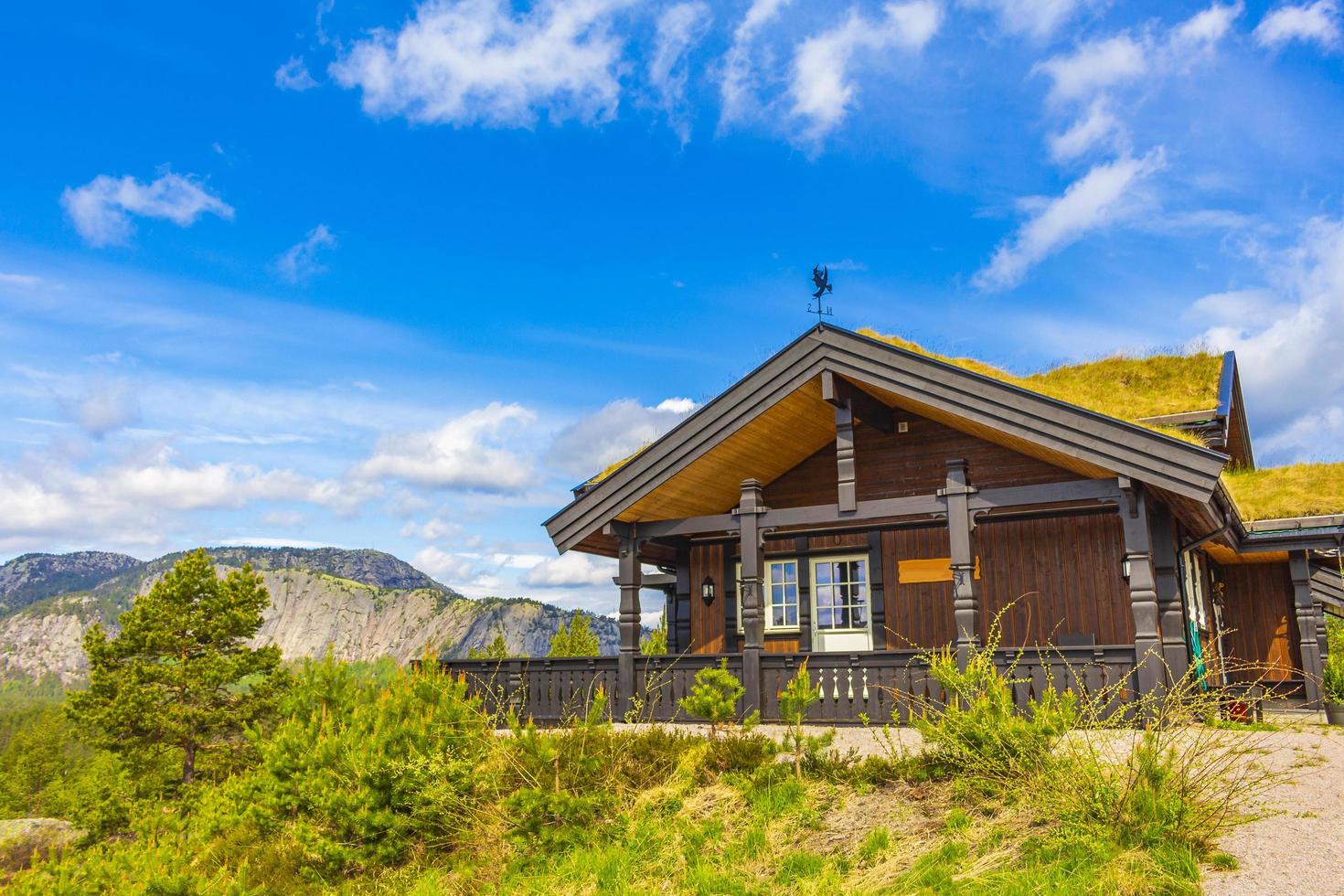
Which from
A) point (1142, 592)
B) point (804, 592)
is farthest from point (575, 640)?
point (1142, 592)

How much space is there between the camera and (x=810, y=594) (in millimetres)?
15859

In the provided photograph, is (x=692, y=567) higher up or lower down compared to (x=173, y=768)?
higher up

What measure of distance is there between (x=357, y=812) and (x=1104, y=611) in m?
10.3

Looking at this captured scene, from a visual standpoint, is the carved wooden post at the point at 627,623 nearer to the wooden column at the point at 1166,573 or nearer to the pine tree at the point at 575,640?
the wooden column at the point at 1166,573

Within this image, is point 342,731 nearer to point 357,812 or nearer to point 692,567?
point 357,812

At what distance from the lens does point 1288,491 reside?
19062 millimetres

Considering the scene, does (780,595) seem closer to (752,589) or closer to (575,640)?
(752,589)

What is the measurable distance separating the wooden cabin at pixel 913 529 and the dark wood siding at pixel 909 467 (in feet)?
0.10

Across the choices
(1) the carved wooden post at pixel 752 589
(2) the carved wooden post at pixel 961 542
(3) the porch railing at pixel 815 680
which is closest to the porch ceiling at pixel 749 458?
(1) the carved wooden post at pixel 752 589

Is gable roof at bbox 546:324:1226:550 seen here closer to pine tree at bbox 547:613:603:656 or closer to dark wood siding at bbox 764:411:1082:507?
dark wood siding at bbox 764:411:1082:507

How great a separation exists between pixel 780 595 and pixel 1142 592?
642cm

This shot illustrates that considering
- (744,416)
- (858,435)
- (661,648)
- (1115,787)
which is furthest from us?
(661,648)

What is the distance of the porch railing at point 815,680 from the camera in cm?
1070

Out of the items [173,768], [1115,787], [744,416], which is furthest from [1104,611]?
[173,768]
